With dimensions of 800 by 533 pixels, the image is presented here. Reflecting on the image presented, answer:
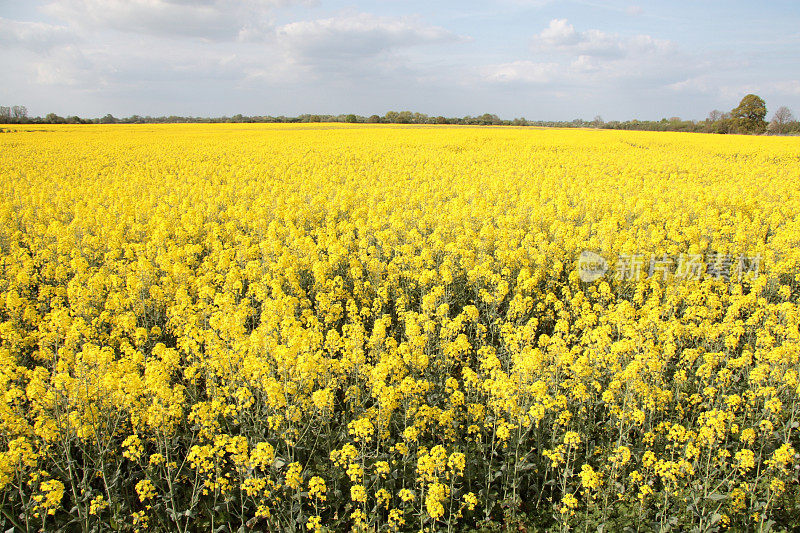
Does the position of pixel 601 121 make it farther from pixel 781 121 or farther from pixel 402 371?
pixel 402 371

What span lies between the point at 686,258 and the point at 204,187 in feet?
46.6

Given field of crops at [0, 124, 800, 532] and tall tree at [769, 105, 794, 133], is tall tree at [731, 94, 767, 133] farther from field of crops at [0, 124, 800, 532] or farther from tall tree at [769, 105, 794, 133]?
field of crops at [0, 124, 800, 532]

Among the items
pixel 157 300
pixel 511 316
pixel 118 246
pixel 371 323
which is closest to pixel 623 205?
pixel 511 316

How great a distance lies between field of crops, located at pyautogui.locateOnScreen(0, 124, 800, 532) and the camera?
406cm

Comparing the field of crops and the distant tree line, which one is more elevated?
the distant tree line

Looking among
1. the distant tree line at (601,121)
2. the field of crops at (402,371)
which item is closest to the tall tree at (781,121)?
the distant tree line at (601,121)

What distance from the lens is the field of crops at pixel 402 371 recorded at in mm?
4059

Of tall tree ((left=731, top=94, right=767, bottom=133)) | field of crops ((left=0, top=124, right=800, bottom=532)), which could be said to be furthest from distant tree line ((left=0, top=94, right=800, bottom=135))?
field of crops ((left=0, top=124, right=800, bottom=532))

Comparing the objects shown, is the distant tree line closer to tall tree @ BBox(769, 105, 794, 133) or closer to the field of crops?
tall tree @ BBox(769, 105, 794, 133)

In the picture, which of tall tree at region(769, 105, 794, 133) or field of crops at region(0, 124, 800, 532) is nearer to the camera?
field of crops at region(0, 124, 800, 532)

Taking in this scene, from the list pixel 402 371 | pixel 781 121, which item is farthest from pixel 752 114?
pixel 402 371

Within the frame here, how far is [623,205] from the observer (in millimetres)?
12562

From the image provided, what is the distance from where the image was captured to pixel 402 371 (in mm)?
5082

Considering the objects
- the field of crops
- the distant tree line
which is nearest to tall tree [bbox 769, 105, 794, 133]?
the distant tree line
